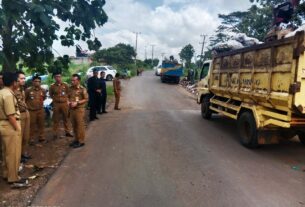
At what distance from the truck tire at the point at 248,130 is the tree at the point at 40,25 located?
3840 mm

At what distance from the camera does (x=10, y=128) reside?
15.8 ft

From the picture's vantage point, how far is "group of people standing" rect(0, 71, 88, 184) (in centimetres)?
479

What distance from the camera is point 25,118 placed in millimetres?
6227

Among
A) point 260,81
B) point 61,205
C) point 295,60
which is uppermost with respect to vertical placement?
Answer: point 295,60

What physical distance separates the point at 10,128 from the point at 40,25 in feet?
6.23

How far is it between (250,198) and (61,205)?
2629mm

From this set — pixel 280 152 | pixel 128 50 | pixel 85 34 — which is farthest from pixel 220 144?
pixel 128 50

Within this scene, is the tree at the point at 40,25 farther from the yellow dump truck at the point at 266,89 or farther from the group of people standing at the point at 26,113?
the yellow dump truck at the point at 266,89

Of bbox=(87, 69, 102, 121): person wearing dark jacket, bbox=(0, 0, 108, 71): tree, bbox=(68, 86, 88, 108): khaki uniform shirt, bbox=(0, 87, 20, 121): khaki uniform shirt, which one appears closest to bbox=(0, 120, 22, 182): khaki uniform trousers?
bbox=(0, 87, 20, 121): khaki uniform shirt

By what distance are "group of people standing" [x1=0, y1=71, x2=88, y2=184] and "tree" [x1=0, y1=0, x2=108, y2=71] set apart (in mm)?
624

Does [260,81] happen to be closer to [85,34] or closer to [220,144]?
[220,144]

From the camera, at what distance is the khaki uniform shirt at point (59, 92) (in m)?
7.82

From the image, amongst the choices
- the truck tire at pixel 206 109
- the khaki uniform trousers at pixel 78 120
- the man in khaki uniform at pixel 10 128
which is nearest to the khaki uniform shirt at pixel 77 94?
the khaki uniform trousers at pixel 78 120

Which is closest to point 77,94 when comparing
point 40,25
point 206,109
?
point 40,25
